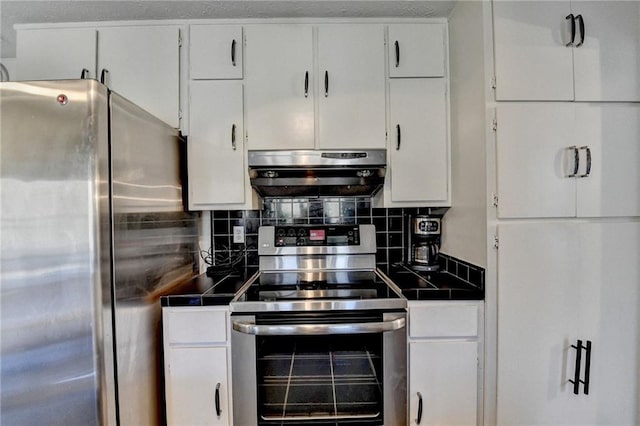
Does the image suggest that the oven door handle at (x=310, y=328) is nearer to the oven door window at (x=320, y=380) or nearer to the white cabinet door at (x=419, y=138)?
the oven door window at (x=320, y=380)

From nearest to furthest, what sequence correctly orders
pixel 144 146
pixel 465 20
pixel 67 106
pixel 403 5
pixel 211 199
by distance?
1. pixel 67 106
2. pixel 144 146
3. pixel 465 20
4. pixel 403 5
5. pixel 211 199

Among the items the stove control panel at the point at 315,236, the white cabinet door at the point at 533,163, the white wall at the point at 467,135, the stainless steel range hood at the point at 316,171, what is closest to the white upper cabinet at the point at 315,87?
the stainless steel range hood at the point at 316,171

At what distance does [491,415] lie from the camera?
4.40 feet

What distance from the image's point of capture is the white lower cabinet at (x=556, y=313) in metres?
1.33

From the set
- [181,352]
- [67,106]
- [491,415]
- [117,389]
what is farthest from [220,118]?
[491,415]

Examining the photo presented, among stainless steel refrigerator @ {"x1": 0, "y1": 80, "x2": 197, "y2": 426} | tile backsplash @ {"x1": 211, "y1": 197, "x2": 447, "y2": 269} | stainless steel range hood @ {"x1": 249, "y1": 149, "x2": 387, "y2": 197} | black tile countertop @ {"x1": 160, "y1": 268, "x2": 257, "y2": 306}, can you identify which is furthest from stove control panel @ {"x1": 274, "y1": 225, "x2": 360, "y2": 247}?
stainless steel refrigerator @ {"x1": 0, "y1": 80, "x2": 197, "y2": 426}

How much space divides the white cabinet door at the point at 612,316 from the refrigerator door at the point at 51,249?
2.01 meters

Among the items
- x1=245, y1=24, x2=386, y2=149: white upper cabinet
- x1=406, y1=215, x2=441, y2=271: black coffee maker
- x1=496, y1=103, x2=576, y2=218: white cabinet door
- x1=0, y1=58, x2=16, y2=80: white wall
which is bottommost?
x1=406, y1=215, x2=441, y2=271: black coffee maker

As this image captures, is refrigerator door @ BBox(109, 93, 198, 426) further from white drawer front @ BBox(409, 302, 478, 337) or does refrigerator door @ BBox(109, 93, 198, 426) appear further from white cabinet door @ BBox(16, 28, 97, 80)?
white drawer front @ BBox(409, 302, 478, 337)

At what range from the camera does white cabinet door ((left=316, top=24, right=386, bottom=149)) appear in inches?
66.4

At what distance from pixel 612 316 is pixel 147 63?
105 inches

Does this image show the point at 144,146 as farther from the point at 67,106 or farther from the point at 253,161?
the point at 253,161

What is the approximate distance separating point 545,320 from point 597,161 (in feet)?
2.47

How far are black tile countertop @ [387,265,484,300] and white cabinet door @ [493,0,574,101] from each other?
88 cm
